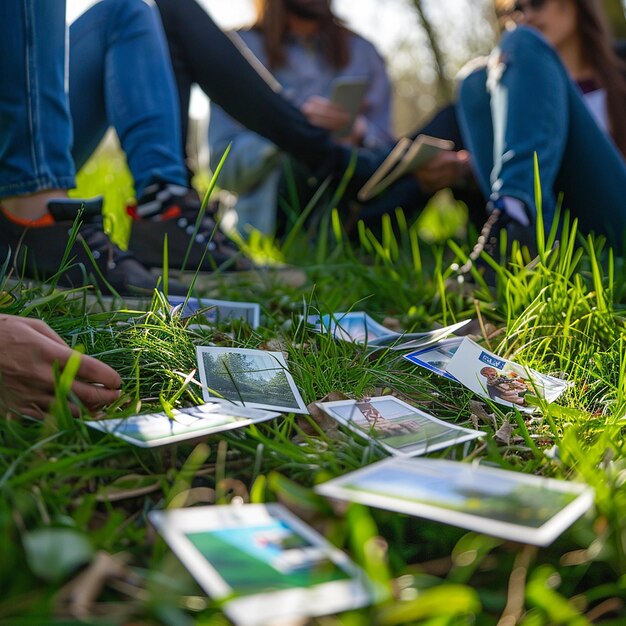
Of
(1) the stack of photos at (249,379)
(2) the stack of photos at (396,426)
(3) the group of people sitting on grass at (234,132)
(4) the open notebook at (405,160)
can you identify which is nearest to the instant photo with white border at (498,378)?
(2) the stack of photos at (396,426)

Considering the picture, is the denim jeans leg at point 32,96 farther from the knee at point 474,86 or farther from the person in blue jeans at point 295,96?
the knee at point 474,86

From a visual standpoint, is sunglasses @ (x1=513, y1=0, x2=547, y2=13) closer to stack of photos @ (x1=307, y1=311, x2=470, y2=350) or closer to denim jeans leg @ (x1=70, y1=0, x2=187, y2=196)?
denim jeans leg @ (x1=70, y1=0, x2=187, y2=196)

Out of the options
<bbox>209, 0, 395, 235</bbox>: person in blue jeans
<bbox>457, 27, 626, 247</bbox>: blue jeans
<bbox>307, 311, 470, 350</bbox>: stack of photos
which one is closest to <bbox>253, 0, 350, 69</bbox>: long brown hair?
<bbox>209, 0, 395, 235</bbox>: person in blue jeans

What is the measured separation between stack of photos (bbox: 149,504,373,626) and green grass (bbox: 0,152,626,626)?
2 cm

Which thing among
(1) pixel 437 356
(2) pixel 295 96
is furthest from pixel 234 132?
(1) pixel 437 356

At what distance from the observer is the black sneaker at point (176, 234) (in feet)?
5.96

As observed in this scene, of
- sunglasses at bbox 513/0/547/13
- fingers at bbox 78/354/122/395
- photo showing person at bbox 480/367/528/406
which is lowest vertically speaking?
photo showing person at bbox 480/367/528/406

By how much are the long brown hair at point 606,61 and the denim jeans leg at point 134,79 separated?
5.19 ft

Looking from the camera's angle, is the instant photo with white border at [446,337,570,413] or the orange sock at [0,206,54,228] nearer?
the instant photo with white border at [446,337,570,413]

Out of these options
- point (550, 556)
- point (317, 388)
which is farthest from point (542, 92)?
point (550, 556)

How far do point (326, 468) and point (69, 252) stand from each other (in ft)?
2.66

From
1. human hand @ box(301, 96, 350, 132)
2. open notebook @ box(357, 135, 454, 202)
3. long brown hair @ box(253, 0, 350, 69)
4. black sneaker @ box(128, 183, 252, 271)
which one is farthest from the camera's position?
long brown hair @ box(253, 0, 350, 69)

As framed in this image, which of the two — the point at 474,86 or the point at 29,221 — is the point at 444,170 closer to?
the point at 474,86

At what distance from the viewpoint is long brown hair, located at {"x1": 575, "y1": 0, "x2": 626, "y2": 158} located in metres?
2.54
